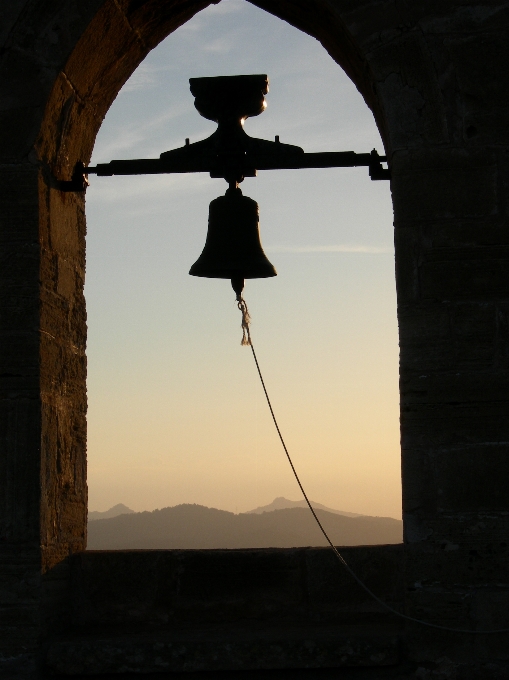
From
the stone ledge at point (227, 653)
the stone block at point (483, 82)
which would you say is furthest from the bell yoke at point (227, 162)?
the stone ledge at point (227, 653)

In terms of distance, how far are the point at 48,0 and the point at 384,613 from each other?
2.40m

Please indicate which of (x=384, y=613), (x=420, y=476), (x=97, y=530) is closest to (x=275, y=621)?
(x=384, y=613)

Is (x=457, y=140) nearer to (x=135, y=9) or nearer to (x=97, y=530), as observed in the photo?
(x=135, y=9)

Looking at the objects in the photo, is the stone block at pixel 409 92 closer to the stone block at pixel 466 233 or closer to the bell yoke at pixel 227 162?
the stone block at pixel 466 233

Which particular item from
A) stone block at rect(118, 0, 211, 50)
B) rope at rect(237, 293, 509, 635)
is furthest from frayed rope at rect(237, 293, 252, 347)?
stone block at rect(118, 0, 211, 50)

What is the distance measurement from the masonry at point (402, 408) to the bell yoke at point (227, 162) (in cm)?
29

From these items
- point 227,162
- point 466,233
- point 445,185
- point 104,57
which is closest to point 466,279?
point 466,233

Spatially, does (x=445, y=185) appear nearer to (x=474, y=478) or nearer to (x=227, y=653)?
(x=474, y=478)

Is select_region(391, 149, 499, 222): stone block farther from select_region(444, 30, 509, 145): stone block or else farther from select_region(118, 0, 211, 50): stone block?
select_region(118, 0, 211, 50): stone block

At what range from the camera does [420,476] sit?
128 inches

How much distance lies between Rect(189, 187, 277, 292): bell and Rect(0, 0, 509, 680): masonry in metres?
0.53

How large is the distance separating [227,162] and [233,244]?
0.30 m

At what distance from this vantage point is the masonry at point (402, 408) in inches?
127

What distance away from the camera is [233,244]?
151 inches
